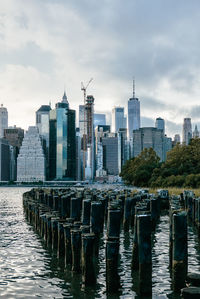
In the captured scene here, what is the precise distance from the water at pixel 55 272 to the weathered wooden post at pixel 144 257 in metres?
0.48

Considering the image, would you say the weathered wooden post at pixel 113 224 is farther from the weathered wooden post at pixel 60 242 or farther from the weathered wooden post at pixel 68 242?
the weathered wooden post at pixel 60 242

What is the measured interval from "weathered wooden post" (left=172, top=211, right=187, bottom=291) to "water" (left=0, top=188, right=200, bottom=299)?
582mm

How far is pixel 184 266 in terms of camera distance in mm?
15477

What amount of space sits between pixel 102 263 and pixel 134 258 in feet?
7.11

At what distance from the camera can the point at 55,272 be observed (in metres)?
19.1

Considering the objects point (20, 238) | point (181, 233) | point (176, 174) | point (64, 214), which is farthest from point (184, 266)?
point (176, 174)

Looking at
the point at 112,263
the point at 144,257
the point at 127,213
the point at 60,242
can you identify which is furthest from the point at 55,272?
the point at 127,213

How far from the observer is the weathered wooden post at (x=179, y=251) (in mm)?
15211

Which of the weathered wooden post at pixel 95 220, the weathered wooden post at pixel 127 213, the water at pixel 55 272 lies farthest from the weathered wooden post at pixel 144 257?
the weathered wooden post at pixel 127 213

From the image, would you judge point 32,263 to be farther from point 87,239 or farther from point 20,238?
point 20,238

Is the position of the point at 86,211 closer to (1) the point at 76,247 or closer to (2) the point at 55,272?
(2) the point at 55,272

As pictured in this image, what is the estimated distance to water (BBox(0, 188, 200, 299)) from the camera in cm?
1605

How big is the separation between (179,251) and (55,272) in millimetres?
6496

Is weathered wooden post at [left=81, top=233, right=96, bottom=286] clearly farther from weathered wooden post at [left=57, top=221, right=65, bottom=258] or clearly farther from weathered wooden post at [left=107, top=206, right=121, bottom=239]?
weathered wooden post at [left=57, top=221, right=65, bottom=258]
